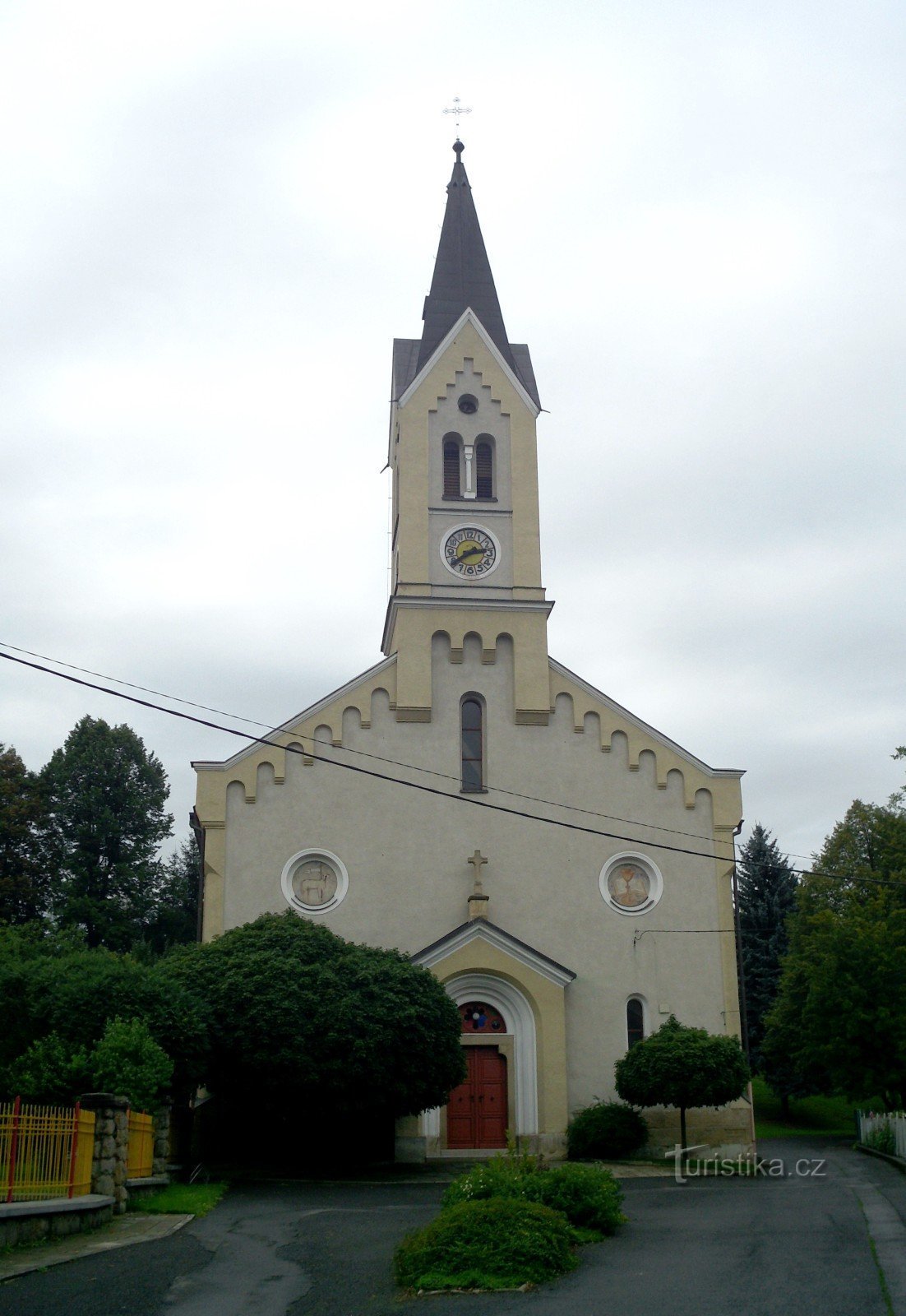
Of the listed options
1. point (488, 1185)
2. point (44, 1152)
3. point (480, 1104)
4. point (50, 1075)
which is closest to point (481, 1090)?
point (480, 1104)

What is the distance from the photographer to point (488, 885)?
102 ft

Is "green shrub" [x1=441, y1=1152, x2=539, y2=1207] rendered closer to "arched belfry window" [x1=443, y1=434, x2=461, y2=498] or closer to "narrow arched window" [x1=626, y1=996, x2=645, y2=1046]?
"narrow arched window" [x1=626, y1=996, x2=645, y2=1046]

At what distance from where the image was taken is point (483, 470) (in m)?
35.2

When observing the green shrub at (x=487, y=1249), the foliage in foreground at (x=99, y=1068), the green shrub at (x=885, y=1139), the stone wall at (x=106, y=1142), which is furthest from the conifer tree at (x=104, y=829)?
the green shrub at (x=487, y=1249)

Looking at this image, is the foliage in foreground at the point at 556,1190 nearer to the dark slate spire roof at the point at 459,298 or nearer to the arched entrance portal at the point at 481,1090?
the arched entrance portal at the point at 481,1090

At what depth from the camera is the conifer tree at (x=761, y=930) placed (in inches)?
2159

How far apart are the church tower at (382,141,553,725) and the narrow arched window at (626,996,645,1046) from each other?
7.00m

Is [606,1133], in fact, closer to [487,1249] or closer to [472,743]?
[472,743]

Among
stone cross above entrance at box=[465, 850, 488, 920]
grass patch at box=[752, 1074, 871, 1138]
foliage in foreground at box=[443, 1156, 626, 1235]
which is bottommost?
grass patch at box=[752, 1074, 871, 1138]

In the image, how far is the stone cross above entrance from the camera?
98.5 ft

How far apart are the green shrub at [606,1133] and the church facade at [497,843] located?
0.45 m

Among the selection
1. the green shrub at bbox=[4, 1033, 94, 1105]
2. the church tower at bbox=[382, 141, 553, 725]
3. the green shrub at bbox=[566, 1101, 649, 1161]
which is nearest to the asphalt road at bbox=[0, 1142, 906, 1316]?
the green shrub at bbox=[4, 1033, 94, 1105]

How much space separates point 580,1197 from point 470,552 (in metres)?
20.3

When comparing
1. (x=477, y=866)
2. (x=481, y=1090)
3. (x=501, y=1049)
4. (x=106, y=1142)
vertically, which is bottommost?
(x=106, y=1142)
